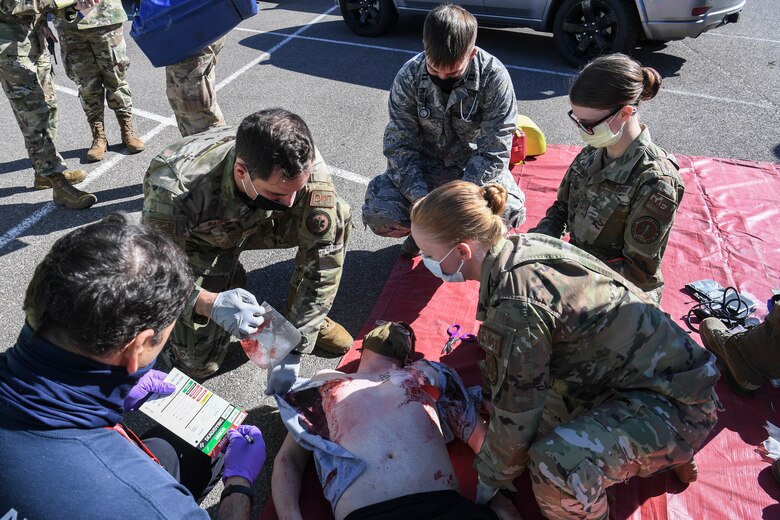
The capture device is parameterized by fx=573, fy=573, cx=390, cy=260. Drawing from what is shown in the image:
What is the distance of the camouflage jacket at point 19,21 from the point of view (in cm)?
394

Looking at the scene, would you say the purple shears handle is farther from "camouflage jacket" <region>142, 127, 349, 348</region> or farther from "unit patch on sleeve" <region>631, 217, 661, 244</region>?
"unit patch on sleeve" <region>631, 217, 661, 244</region>

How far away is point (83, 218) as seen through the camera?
4445 mm

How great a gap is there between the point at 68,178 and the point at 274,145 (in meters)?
3.22

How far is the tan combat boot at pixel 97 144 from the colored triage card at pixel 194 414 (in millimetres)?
3351

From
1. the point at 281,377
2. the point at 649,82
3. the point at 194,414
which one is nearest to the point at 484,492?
the point at 281,377

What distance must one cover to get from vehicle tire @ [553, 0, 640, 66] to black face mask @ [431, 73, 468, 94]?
3.76 m

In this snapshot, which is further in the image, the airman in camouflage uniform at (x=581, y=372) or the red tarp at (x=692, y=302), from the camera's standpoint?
the red tarp at (x=692, y=302)

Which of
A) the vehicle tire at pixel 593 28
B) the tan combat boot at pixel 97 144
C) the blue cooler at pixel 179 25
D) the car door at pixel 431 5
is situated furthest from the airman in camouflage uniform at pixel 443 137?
the car door at pixel 431 5

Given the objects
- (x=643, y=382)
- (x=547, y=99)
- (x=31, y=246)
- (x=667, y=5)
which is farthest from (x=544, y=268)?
(x=667, y=5)

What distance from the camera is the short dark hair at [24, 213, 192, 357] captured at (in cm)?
143

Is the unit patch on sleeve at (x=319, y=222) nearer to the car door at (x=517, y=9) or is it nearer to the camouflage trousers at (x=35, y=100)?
the camouflage trousers at (x=35, y=100)

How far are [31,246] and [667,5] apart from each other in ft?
21.4

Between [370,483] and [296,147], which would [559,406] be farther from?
[296,147]

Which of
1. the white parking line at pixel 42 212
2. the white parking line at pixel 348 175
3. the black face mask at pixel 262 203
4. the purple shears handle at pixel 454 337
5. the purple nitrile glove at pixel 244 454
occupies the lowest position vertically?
the purple shears handle at pixel 454 337
